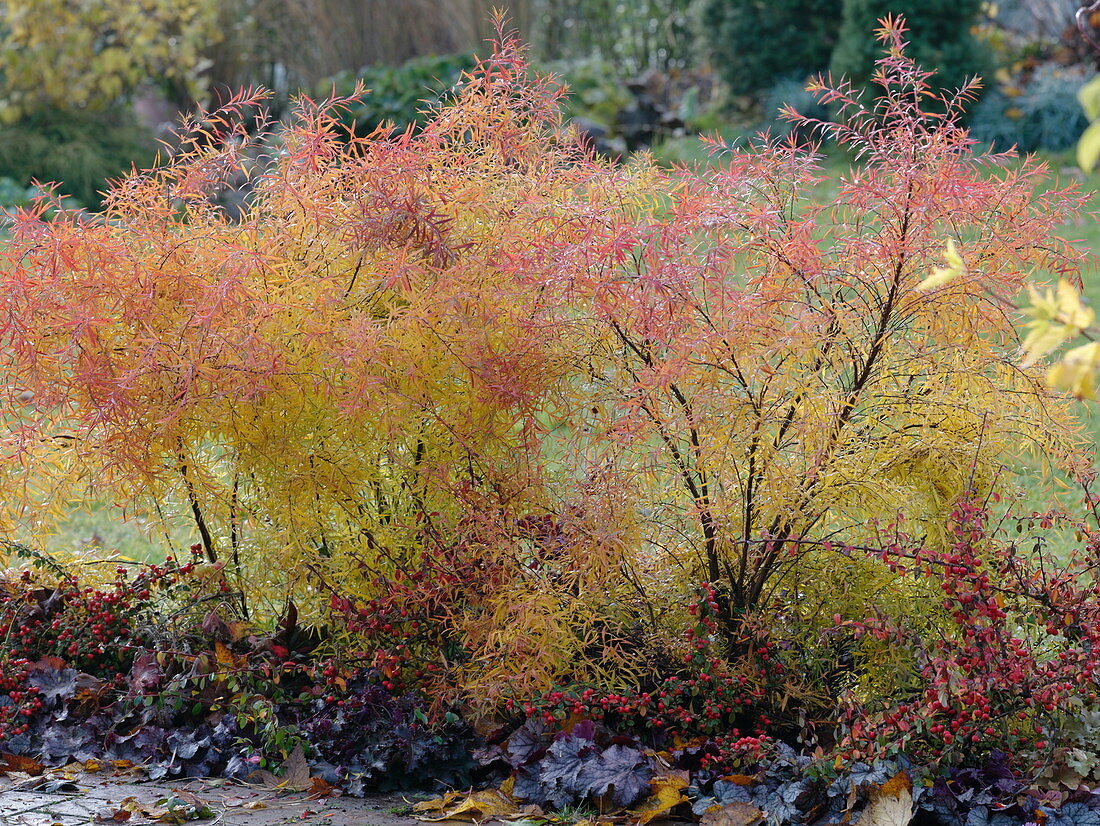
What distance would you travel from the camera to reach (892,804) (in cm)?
218

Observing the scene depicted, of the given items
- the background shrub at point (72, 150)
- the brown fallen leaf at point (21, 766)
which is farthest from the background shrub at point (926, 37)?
the brown fallen leaf at point (21, 766)

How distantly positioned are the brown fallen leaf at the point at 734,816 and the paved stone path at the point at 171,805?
58cm

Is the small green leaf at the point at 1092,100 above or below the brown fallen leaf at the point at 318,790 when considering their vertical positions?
above

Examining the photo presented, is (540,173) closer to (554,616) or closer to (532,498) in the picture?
(532,498)

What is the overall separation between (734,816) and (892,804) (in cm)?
30

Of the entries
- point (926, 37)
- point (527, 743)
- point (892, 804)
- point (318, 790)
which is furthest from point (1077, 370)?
point (926, 37)

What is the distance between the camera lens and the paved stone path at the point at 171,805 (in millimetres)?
2285

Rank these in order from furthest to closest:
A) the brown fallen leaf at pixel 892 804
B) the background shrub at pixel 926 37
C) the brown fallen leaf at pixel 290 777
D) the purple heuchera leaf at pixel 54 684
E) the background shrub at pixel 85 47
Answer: the background shrub at pixel 85 47 < the background shrub at pixel 926 37 < the purple heuchera leaf at pixel 54 684 < the brown fallen leaf at pixel 290 777 < the brown fallen leaf at pixel 892 804

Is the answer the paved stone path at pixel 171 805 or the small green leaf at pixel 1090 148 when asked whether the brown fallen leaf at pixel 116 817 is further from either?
the small green leaf at pixel 1090 148

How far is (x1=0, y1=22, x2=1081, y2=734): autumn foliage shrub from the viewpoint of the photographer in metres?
2.39

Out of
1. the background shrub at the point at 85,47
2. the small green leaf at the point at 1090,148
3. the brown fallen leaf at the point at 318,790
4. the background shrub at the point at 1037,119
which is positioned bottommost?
the brown fallen leaf at the point at 318,790

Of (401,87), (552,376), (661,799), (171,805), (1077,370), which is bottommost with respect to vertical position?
(661,799)

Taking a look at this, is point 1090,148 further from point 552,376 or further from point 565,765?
point 565,765

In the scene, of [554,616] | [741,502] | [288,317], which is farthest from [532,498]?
[288,317]
